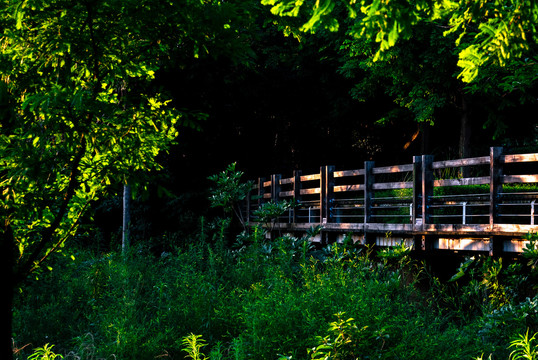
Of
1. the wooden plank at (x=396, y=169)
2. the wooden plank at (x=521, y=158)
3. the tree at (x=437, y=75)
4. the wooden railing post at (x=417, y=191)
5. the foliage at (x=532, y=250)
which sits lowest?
the foliage at (x=532, y=250)

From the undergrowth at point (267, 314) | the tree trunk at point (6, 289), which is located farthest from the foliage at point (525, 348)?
the tree trunk at point (6, 289)

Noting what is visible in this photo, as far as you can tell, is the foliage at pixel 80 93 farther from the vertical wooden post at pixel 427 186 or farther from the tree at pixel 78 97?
the vertical wooden post at pixel 427 186

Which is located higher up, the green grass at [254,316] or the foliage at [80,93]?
the foliage at [80,93]

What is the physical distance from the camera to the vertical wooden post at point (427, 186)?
42.0 ft

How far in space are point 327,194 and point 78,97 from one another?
12286mm

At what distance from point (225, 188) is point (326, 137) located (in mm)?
10991

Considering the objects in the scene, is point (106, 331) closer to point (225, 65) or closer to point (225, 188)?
point (225, 188)

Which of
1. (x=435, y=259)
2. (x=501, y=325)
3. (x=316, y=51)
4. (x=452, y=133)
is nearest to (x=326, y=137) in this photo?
(x=316, y=51)

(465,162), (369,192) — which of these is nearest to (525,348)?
(465,162)

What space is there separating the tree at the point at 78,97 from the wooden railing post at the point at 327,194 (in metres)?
10.4

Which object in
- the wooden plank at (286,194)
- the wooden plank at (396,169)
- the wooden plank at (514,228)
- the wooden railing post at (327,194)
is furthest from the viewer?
the wooden plank at (286,194)

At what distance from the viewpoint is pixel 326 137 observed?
28219 mm

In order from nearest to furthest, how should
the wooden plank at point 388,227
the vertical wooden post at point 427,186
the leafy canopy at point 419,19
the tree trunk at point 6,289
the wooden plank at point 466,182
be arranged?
the leafy canopy at point 419,19
the tree trunk at point 6,289
the wooden plank at point 466,182
the vertical wooden post at point 427,186
the wooden plank at point 388,227

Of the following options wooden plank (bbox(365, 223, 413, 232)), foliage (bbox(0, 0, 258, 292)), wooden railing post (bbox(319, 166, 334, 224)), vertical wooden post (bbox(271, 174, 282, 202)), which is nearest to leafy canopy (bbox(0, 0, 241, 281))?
foliage (bbox(0, 0, 258, 292))
